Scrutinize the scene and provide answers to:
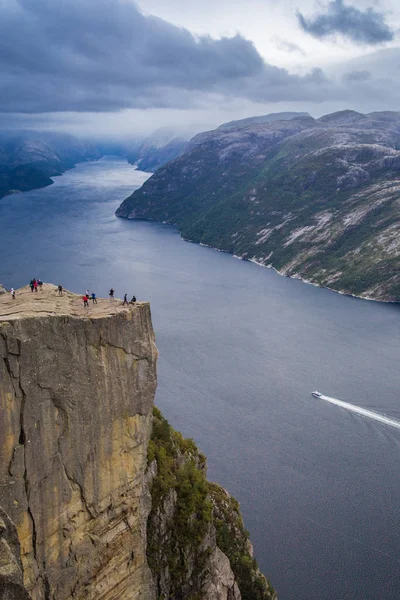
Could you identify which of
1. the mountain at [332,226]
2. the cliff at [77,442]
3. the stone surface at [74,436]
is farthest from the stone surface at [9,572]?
the mountain at [332,226]

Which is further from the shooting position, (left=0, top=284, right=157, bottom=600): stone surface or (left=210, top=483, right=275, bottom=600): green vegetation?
(left=210, top=483, right=275, bottom=600): green vegetation

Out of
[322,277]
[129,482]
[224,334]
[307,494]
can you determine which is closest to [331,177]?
[322,277]

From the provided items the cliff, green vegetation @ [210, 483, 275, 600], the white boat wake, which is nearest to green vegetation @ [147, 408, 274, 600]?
the cliff

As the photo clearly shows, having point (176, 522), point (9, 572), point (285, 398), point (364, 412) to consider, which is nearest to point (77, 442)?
point (9, 572)

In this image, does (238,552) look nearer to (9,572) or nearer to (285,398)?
(9,572)

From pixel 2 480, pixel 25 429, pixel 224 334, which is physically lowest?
pixel 224 334

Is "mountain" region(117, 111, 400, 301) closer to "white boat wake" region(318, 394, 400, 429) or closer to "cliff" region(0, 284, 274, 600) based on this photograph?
"white boat wake" region(318, 394, 400, 429)

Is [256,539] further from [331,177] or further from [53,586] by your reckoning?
[331,177]
